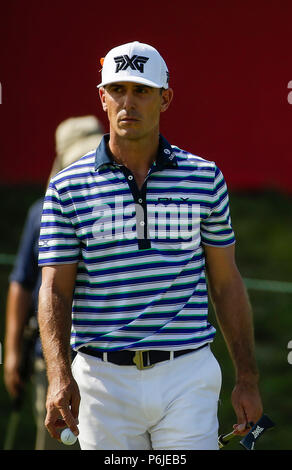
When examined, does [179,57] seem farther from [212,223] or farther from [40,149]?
[212,223]

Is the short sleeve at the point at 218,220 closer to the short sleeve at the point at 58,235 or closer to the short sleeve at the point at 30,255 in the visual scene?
the short sleeve at the point at 58,235

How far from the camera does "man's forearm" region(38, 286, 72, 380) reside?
3.26m

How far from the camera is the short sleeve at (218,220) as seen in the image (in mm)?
3512

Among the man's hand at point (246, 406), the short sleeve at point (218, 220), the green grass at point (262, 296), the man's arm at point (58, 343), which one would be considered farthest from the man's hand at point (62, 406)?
the green grass at point (262, 296)

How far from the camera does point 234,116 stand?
9516 mm

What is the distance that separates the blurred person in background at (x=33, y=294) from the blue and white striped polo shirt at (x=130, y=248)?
1.10 m

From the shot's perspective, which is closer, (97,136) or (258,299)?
(97,136)

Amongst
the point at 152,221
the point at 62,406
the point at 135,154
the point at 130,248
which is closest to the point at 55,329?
the point at 62,406

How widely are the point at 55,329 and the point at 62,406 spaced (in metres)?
0.28

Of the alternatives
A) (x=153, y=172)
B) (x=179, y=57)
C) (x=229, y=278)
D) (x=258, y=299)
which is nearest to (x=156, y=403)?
(x=229, y=278)

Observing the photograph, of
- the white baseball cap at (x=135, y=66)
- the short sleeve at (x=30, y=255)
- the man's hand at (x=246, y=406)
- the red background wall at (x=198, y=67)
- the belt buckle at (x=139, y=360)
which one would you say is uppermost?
the red background wall at (x=198, y=67)

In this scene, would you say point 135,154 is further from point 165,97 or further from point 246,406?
point 246,406

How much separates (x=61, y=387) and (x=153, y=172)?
85 centimetres

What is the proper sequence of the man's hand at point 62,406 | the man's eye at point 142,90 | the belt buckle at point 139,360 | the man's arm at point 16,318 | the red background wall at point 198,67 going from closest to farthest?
1. the man's hand at point 62,406
2. the belt buckle at point 139,360
3. the man's eye at point 142,90
4. the man's arm at point 16,318
5. the red background wall at point 198,67
